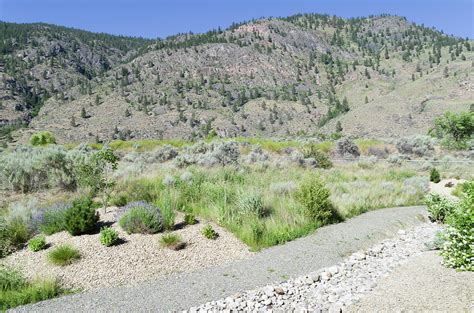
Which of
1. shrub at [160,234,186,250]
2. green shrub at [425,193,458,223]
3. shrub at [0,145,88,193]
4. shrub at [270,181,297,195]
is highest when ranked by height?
shrub at [0,145,88,193]

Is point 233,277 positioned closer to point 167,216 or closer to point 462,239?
point 167,216

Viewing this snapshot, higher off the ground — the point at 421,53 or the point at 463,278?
the point at 421,53

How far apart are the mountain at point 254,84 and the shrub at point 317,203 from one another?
6914 cm

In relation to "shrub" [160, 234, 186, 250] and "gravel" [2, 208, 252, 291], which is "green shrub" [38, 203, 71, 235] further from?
"shrub" [160, 234, 186, 250]

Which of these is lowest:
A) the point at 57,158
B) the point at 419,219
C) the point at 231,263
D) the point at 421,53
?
the point at 419,219

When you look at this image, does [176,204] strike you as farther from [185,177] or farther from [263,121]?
[263,121]

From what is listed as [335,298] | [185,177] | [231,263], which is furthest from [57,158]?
[335,298]

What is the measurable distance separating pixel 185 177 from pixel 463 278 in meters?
11.2

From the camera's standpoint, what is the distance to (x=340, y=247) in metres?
9.42

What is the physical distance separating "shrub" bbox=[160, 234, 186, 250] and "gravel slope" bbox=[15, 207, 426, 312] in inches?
48.0

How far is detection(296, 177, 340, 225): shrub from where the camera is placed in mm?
11664

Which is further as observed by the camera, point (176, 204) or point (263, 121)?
point (263, 121)

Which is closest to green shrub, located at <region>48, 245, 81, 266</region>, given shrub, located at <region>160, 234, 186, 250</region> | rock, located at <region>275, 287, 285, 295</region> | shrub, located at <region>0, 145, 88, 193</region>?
shrub, located at <region>160, 234, 186, 250</region>

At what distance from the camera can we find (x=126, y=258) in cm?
822
